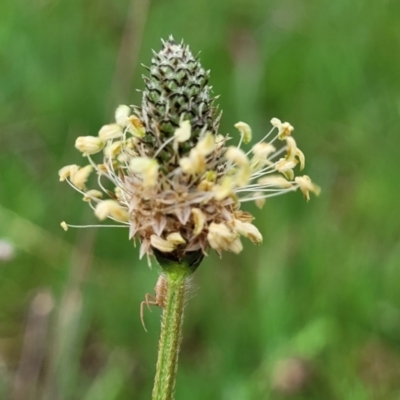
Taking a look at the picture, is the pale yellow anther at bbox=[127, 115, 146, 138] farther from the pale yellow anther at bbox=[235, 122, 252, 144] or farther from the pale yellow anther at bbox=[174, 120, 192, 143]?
the pale yellow anther at bbox=[235, 122, 252, 144]

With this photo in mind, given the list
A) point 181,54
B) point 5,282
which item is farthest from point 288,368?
point 181,54

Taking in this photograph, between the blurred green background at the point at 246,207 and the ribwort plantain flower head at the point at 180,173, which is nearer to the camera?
the ribwort plantain flower head at the point at 180,173

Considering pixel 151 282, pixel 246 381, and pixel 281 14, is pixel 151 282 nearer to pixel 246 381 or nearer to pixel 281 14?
pixel 246 381

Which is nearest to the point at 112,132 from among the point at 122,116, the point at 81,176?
the point at 122,116

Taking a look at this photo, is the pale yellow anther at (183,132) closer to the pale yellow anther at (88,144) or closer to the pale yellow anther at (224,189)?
the pale yellow anther at (224,189)

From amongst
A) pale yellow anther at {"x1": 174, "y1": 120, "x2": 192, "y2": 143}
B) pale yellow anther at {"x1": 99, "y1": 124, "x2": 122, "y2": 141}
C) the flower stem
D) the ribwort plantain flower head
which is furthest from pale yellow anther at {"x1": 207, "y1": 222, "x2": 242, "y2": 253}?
pale yellow anther at {"x1": 99, "y1": 124, "x2": 122, "y2": 141}

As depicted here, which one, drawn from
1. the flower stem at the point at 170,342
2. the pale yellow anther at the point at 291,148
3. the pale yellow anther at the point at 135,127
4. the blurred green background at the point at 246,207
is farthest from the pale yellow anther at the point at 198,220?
the blurred green background at the point at 246,207
